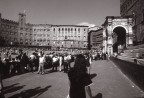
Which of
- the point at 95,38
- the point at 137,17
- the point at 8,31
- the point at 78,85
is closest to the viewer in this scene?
the point at 78,85

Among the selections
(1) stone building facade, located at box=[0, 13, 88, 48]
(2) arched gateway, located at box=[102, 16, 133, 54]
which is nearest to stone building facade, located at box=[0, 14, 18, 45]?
(1) stone building facade, located at box=[0, 13, 88, 48]

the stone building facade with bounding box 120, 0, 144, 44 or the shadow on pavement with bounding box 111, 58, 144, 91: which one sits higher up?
the stone building facade with bounding box 120, 0, 144, 44

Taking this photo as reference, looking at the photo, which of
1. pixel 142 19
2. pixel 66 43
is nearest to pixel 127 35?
pixel 142 19

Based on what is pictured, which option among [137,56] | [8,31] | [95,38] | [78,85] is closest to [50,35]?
[8,31]

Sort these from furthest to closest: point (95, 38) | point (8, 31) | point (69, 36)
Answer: point (95, 38)
point (69, 36)
point (8, 31)

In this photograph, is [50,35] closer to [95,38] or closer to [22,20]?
[22,20]

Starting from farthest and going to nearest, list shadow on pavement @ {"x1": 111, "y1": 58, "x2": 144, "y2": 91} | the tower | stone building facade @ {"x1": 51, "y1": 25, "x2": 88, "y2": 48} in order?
stone building facade @ {"x1": 51, "y1": 25, "x2": 88, "y2": 48}, the tower, shadow on pavement @ {"x1": 111, "y1": 58, "x2": 144, "y2": 91}

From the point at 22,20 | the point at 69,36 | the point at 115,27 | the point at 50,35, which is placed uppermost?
the point at 22,20

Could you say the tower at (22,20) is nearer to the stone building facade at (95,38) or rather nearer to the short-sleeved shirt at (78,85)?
the stone building facade at (95,38)

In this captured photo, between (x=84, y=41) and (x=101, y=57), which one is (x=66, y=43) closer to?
(x=84, y=41)

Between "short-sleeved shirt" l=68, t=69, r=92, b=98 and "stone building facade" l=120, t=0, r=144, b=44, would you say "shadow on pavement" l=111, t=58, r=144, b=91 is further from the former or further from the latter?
"stone building facade" l=120, t=0, r=144, b=44

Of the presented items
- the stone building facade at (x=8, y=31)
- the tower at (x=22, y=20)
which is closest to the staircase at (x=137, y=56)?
the stone building facade at (x=8, y=31)

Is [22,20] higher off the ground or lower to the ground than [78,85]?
higher

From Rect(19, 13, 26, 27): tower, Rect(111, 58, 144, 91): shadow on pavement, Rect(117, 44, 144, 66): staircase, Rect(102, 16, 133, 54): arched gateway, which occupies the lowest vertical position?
Rect(111, 58, 144, 91): shadow on pavement
